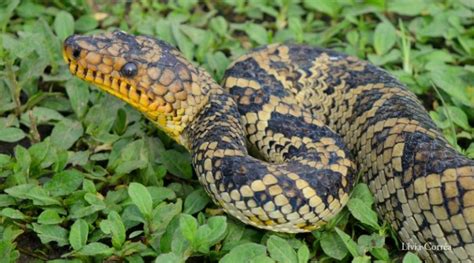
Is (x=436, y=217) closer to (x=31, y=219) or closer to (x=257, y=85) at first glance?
(x=257, y=85)

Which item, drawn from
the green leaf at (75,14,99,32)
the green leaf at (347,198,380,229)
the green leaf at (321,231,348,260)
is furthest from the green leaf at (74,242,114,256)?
the green leaf at (75,14,99,32)

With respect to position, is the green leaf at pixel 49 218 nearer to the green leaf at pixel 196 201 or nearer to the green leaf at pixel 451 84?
the green leaf at pixel 196 201

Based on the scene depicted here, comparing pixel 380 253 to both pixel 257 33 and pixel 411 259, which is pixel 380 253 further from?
pixel 257 33

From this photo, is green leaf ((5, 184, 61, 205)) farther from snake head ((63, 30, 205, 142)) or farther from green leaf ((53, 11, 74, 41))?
green leaf ((53, 11, 74, 41))

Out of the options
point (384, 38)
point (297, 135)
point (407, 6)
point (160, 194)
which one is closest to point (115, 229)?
point (160, 194)

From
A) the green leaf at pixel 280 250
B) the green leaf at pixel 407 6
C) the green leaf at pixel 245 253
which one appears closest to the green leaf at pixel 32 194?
the green leaf at pixel 245 253

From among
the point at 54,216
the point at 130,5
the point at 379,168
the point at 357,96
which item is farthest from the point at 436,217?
the point at 130,5

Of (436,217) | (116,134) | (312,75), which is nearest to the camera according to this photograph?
(436,217)
